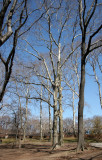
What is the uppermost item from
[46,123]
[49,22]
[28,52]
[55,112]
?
[49,22]

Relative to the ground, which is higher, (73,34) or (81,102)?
(73,34)

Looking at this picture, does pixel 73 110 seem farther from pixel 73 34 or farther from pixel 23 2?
pixel 23 2

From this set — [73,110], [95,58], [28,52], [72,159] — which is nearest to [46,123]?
[73,110]

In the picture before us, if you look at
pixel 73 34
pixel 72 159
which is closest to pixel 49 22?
pixel 73 34

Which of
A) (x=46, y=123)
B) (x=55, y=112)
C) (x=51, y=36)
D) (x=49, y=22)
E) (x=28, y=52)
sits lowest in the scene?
(x=46, y=123)

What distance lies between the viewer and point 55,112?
1102 cm

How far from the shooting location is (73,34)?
12.4 meters

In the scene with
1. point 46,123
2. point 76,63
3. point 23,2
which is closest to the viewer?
point 23,2

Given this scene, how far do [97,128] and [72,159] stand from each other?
20306 mm

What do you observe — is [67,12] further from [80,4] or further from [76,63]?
[76,63]

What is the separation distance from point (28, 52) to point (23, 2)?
562 centimetres

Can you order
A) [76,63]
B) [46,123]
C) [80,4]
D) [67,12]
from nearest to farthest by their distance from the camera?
[80,4] → [67,12] → [76,63] → [46,123]

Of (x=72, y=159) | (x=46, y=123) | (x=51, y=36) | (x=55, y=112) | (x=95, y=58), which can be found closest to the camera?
(x=72, y=159)

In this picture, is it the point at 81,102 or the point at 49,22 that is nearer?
the point at 81,102
